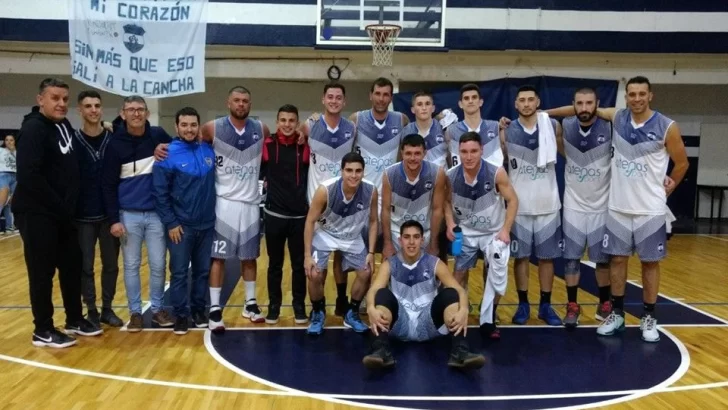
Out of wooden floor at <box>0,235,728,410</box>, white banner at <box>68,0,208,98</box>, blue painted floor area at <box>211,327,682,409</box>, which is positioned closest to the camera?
wooden floor at <box>0,235,728,410</box>

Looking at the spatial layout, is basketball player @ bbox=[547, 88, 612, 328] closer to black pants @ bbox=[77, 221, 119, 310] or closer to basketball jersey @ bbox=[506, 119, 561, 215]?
basketball jersey @ bbox=[506, 119, 561, 215]

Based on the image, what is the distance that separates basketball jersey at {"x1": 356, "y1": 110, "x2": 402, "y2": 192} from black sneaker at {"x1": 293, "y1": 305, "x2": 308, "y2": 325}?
1255 millimetres

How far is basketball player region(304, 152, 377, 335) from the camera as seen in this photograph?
188 inches

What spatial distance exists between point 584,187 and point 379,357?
2400 millimetres

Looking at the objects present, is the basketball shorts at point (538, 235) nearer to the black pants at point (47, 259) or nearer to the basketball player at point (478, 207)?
the basketball player at point (478, 207)

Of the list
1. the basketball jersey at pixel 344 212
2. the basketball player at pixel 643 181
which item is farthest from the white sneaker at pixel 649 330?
the basketball jersey at pixel 344 212

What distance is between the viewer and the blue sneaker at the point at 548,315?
17.3 feet

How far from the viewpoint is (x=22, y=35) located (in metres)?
11.1

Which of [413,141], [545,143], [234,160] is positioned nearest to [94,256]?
[234,160]

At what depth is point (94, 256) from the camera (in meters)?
4.93

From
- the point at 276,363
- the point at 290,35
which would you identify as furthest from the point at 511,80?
the point at 276,363

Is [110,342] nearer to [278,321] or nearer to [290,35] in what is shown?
[278,321]

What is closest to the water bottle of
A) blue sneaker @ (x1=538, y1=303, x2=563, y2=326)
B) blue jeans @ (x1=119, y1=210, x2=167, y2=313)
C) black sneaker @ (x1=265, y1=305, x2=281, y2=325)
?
blue sneaker @ (x1=538, y1=303, x2=563, y2=326)

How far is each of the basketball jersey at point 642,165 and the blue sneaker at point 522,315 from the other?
1195mm
